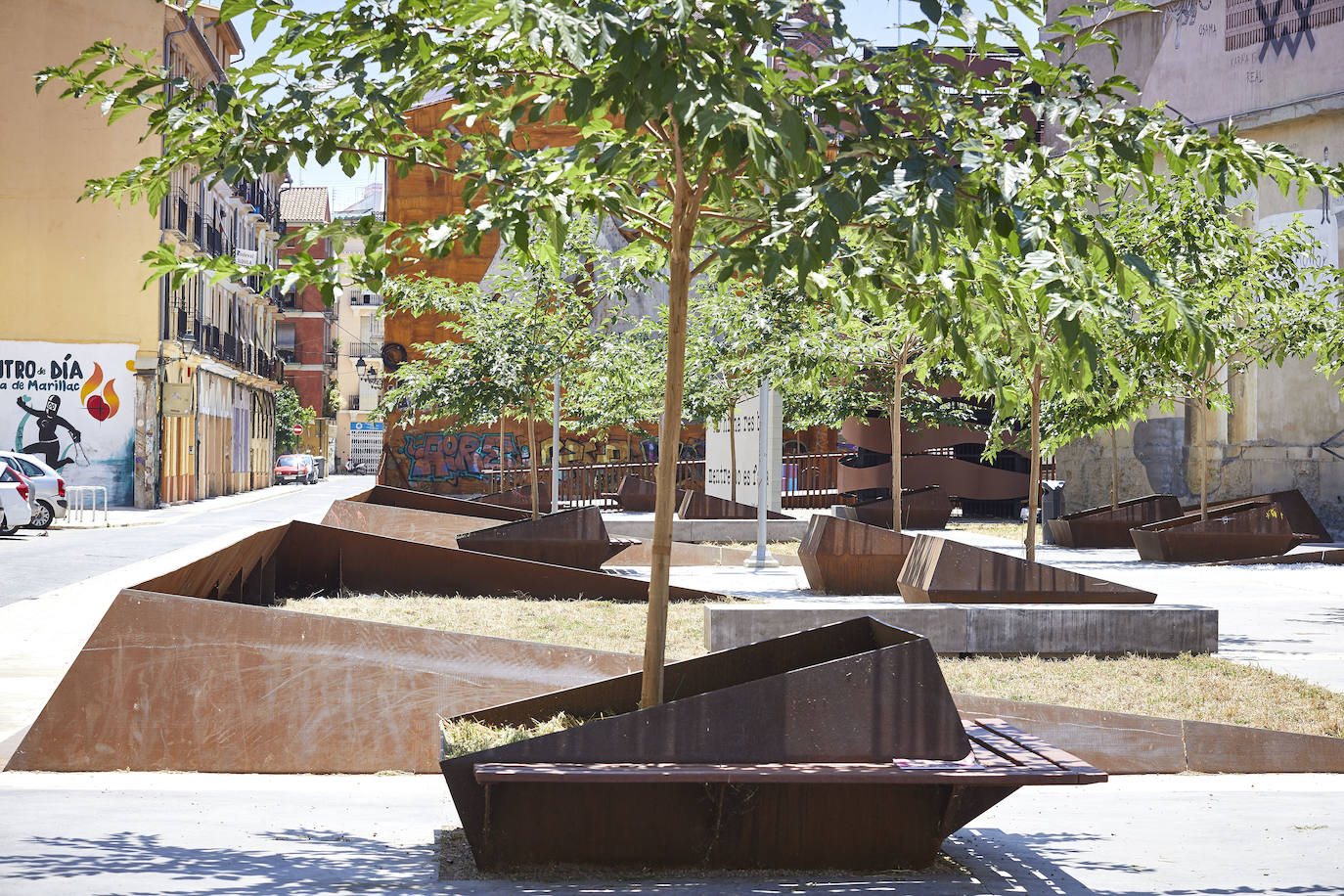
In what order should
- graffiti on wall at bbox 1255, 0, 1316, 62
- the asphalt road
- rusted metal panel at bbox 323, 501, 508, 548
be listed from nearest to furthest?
rusted metal panel at bbox 323, 501, 508, 548 → the asphalt road → graffiti on wall at bbox 1255, 0, 1316, 62

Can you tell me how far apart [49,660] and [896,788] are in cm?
696

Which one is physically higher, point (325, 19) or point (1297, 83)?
point (1297, 83)

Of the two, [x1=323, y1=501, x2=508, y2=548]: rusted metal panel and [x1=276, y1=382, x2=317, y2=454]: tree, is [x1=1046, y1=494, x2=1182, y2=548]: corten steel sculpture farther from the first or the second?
[x1=276, y1=382, x2=317, y2=454]: tree

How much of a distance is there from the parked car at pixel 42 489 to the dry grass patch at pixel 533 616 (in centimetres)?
1728

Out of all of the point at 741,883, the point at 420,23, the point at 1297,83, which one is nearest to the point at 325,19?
the point at 420,23

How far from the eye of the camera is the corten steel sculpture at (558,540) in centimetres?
1479

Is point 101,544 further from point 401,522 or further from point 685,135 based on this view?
point 685,135

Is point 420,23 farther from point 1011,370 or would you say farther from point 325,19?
point 1011,370

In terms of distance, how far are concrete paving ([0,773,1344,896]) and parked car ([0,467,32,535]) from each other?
21333 mm

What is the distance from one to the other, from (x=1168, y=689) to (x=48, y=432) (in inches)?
1437

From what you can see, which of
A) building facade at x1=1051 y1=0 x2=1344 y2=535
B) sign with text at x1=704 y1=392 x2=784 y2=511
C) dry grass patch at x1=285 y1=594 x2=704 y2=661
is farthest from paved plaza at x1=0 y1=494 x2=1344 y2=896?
building facade at x1=1051 y1=0 x2=1344 y2=535

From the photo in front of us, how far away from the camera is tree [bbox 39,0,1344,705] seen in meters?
3.79

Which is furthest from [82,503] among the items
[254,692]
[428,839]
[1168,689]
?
[428,839]

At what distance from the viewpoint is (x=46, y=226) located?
39156mm
